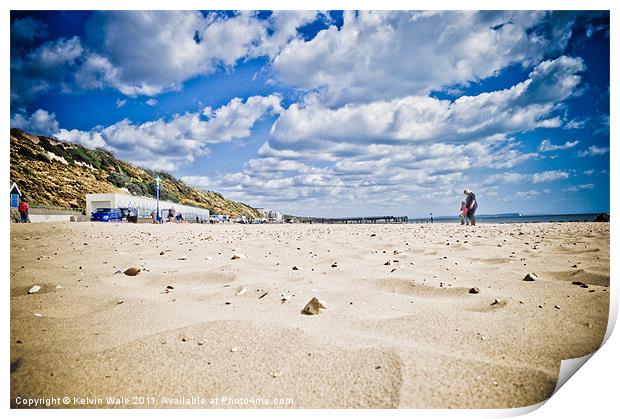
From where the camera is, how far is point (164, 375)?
1.52m

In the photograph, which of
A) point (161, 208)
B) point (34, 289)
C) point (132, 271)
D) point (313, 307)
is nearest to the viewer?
point (313, 307)

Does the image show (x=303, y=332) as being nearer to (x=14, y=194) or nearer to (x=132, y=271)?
(x=132, y=271)

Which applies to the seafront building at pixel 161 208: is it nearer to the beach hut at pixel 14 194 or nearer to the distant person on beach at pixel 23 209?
the distant person on beach at pixel 23 209

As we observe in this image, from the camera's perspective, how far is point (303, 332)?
1.81 m

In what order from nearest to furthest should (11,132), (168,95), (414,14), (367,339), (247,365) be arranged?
(247,365) → (367,339) → (11,132) → (414,14) → (168,95)

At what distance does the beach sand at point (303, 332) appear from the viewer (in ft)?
4.79

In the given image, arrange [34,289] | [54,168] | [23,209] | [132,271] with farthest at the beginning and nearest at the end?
[54,168] < [23,209] < [132,271] < [34,289]

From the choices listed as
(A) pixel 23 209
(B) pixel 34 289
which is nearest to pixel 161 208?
(A) pixel 23 209

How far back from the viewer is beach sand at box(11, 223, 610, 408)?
146 centimetres

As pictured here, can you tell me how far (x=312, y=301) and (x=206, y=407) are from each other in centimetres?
89

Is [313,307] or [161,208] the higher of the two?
[161,208]

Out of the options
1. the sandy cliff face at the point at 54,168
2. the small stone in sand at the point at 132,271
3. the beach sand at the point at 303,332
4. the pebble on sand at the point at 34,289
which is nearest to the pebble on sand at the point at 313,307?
the beach sand at the point at 303,332
